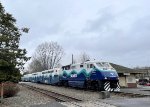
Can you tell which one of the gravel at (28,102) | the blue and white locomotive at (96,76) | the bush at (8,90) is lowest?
the gravel at (28,102)

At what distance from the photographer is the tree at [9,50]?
114ft

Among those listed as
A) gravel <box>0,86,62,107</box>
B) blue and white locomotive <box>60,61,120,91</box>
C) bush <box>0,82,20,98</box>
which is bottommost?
gravel <box>0,86,62,107</box>

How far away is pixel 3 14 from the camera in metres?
35.6

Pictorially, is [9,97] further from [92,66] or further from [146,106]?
[146,106]

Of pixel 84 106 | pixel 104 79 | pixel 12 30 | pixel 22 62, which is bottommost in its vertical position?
pixel 84 106

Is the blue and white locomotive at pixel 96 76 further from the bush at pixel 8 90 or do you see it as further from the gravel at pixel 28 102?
the bush at pixel 8 90

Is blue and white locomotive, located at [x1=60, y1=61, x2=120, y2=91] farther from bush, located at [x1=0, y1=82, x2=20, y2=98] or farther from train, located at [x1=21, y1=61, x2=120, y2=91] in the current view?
bush, located at [x1=0, y1=82, x2=20, y2=98]

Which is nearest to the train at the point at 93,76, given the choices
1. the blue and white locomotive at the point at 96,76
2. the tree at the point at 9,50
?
the blue and white locomotive at the point at 96,76

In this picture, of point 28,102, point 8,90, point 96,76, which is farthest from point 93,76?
point 28,102

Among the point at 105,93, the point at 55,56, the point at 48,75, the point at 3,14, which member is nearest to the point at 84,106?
the point at 105,93

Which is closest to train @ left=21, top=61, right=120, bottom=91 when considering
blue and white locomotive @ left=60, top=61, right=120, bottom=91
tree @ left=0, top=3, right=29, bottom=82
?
blue and white locomotive @ left=60, top=61, right=120, bottom=91

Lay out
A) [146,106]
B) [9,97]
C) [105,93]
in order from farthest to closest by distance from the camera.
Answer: [9,97], [105,93], [146,106]

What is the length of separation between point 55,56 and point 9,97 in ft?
323

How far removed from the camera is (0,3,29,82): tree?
34.8 meters
